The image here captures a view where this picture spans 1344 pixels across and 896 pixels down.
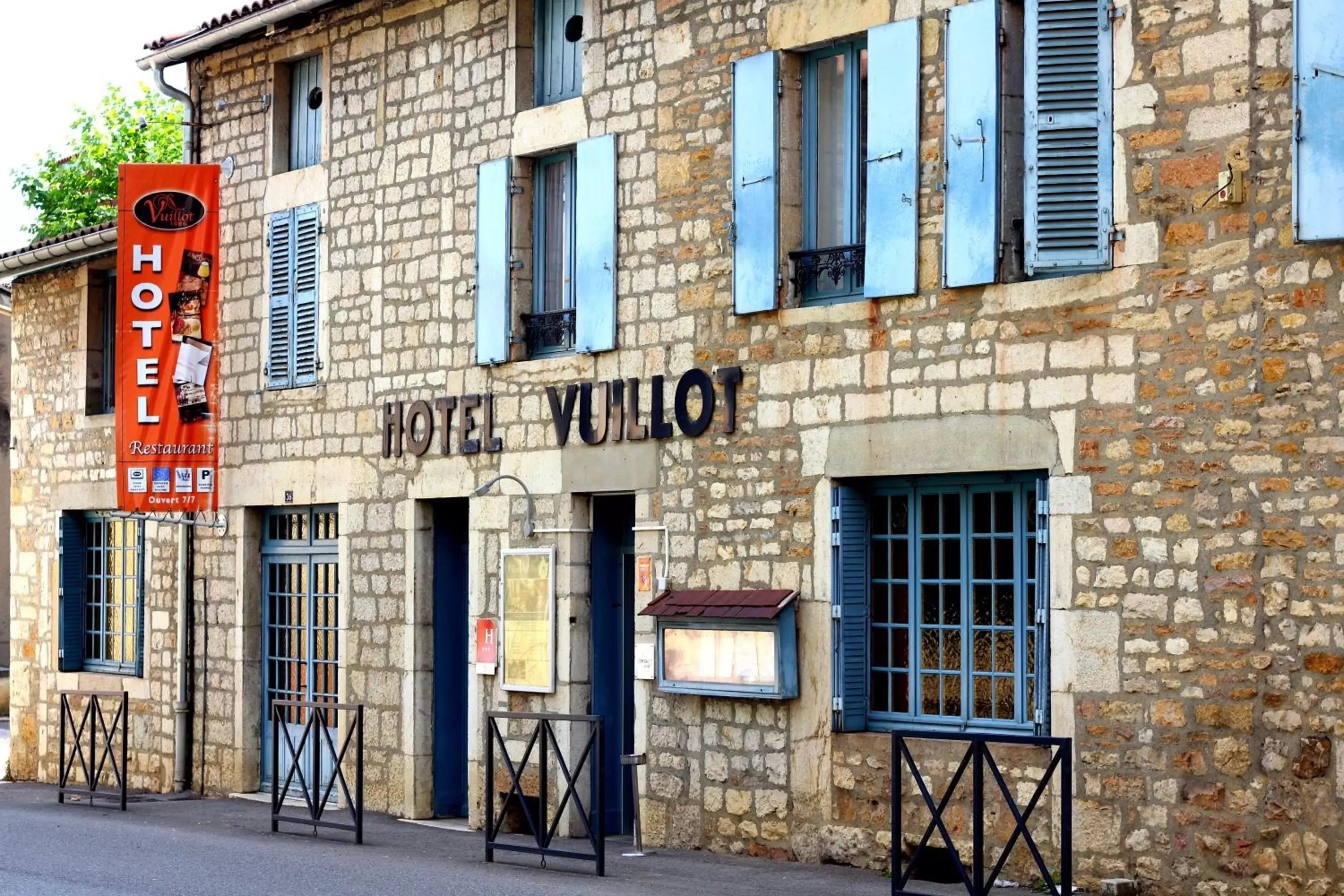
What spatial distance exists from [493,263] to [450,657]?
281 centimetres

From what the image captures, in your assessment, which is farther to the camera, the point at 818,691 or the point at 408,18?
the point at 408,18

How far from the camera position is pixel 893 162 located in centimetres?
1078

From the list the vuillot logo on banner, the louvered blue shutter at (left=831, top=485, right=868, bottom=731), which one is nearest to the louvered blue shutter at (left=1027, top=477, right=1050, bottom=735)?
the louvered blue shutter at (left=831, top=485, right=868, bottom=731)

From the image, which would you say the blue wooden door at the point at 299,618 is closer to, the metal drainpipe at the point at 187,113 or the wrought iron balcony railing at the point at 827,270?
the metal drainpipe at the point at 187,113

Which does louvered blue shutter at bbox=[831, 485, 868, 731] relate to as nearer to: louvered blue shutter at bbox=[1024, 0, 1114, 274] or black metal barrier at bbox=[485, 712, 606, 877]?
black metal barrier at bbox=[485, 712, 606, 877]

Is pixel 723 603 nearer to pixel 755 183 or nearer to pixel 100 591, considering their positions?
pixel 755 183

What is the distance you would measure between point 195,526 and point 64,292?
10.0 feet

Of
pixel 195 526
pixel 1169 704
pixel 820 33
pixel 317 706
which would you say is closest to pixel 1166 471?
pixel 1169 704

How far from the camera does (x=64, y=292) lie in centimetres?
1809

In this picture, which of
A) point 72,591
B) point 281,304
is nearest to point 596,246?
point 281,304

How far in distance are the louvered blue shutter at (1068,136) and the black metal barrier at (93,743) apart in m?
7.55

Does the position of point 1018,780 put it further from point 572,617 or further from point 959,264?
point 572,617

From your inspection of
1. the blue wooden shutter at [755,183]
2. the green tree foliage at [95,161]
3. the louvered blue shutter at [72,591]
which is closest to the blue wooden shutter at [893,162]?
the blue wooden shutter at [755,183]

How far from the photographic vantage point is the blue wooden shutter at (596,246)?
41.2 ft
